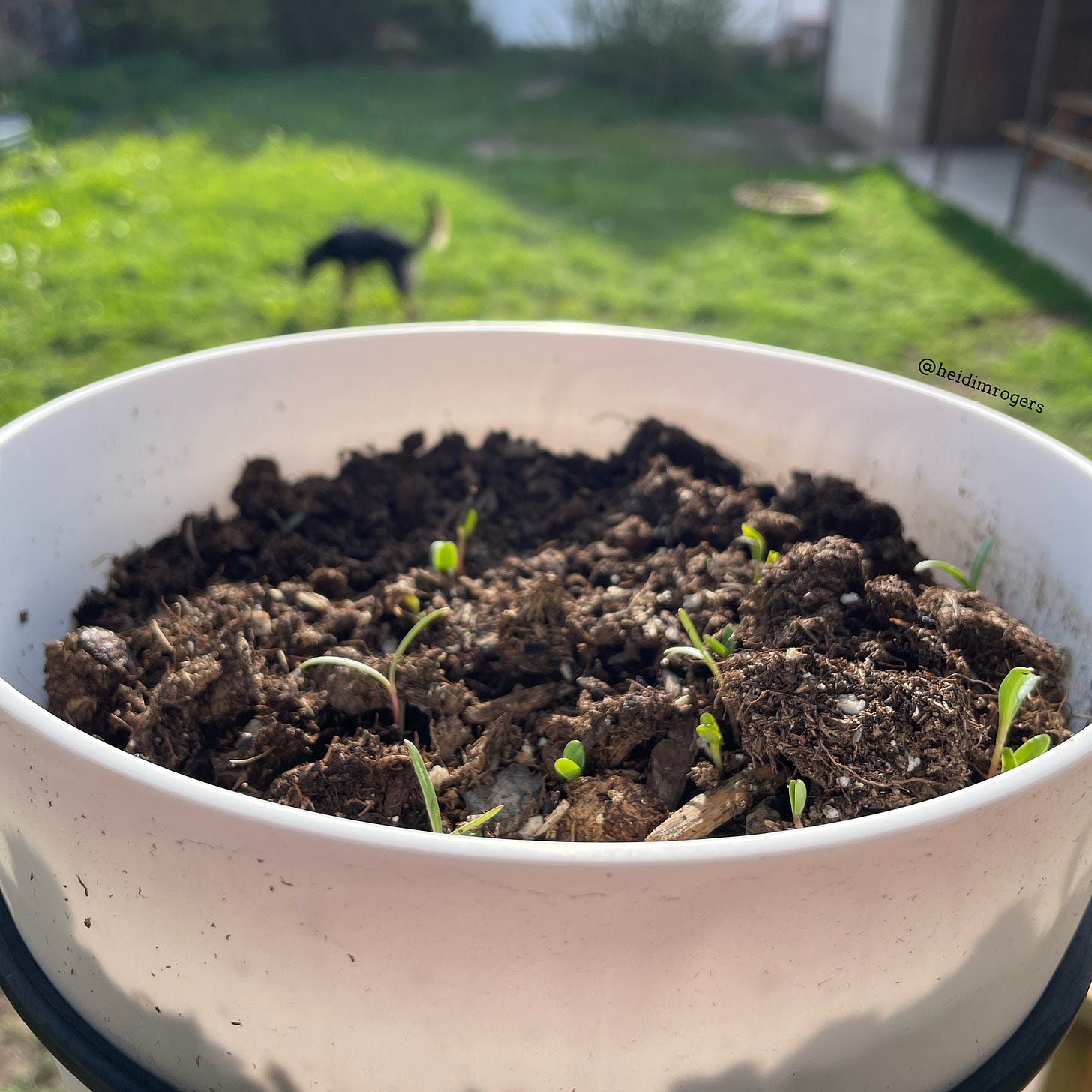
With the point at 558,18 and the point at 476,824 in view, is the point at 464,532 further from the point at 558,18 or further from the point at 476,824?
the point at 558,18

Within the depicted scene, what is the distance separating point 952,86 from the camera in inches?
240

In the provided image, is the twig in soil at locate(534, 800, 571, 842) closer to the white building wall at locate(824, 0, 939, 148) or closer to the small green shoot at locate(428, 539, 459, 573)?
the small green shoot at locate(428, 539, 459, 573)

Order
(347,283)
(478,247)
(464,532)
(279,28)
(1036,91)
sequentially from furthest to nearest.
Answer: (279,28) → (478,247) → (1036,91) → (347,283) → (464,532)

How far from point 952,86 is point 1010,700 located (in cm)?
628

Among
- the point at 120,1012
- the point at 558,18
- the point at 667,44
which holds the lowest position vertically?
the point at 120,1012

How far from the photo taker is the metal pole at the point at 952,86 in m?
5.33

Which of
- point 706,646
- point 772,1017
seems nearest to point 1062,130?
point 706,646

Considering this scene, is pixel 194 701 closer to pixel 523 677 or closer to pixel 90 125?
pixel 523 677

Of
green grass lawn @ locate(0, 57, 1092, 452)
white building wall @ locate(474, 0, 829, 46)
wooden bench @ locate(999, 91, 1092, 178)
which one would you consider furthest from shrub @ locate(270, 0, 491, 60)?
wooden bench @ locate(999, 91, 1092, 178)

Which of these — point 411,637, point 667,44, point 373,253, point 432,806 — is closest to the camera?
point 432,806

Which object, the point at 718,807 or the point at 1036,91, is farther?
the point at 1036,91

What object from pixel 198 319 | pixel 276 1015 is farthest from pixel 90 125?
pixel 276 1015

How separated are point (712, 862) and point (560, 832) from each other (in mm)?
323

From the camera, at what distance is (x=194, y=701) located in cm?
102
